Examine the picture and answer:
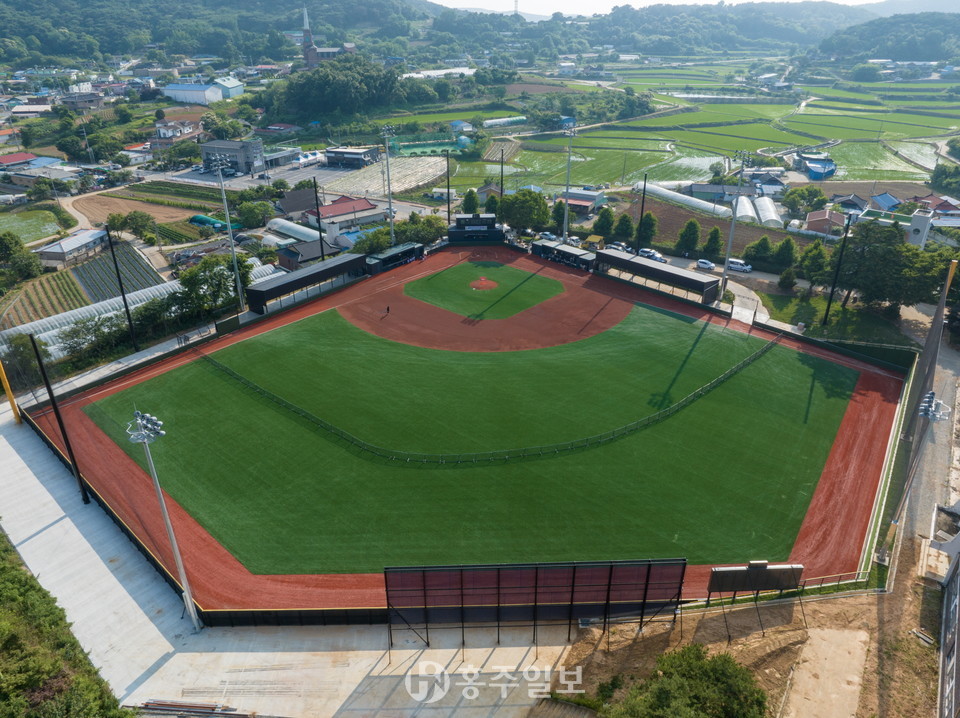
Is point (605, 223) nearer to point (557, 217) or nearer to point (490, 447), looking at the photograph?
point (557, 217)

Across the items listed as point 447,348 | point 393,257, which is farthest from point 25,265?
point 447,348

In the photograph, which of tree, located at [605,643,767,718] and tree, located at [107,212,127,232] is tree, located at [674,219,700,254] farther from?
tree, located at [107,212,127,232]

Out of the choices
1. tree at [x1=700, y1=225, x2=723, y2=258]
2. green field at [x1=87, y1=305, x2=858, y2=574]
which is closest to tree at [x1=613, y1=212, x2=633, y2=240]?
tree at [x1=700, y1=225, x2=723, y2=258]

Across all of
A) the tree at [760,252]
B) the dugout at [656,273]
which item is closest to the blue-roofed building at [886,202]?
the tree at [760,252]

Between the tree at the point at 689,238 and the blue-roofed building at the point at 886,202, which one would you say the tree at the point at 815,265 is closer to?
the tree at the point at 689,238

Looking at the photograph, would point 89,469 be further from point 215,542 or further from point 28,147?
point 28,147

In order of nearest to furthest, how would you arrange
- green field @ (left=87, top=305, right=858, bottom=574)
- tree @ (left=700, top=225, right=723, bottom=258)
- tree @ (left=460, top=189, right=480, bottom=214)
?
1. green field @ (left=87, top=305, right=858, bottom=574)
2. tree @ (left=700, top=225, right=723, bottom=258)
3. tree @ (left=460, top=189, right=480, bottom=214)

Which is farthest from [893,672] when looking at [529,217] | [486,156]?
[486,156]
